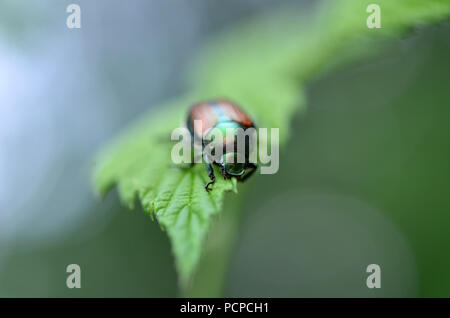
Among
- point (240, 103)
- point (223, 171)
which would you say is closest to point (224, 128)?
point (223, 171)

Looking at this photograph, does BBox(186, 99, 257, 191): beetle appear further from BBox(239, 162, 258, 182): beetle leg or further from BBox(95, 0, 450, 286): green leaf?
BBox(95, 0, 450, 286): green leaf

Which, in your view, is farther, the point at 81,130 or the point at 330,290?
the point at 81,130

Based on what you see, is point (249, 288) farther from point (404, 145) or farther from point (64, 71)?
point (64, 71)

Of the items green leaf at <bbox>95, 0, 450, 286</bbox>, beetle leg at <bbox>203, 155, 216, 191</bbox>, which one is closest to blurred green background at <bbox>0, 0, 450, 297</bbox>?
green leaf at <bbox>95, 0, 450, 286</bbox>

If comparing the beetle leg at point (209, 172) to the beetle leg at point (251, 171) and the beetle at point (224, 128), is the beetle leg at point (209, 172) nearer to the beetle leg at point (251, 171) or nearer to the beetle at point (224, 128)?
the beetle at point (224, 128)

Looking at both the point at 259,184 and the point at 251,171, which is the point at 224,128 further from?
the point at 259,184

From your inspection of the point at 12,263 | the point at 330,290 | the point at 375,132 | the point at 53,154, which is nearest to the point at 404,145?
the point at 375,132
